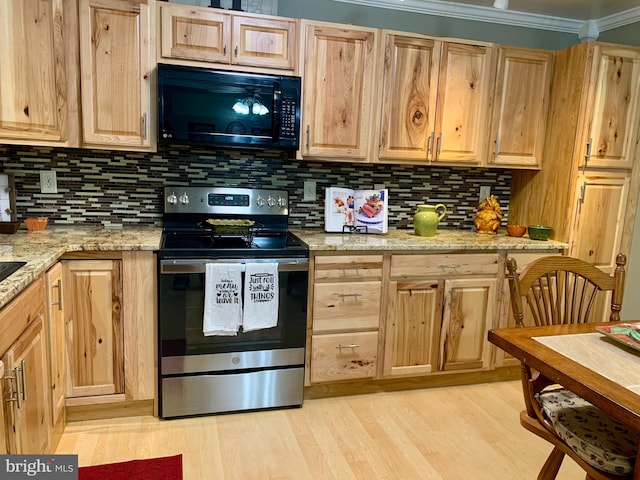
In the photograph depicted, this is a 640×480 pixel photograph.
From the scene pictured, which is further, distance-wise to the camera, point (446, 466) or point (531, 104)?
point (531, 104)

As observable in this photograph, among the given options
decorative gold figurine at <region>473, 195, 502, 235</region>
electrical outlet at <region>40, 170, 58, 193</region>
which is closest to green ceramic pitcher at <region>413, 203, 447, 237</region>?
decorative gold figurine at <region>473, 195, 502, 235</region>

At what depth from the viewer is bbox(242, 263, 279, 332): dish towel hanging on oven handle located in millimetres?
2248

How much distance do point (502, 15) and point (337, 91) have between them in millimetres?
1378

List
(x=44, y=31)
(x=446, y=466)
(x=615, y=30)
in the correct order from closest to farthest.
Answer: (x=446, y=466) < (x=44, y=31) < (x=615, y=30)

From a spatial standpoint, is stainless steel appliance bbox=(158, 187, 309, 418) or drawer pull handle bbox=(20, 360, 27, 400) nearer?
drawer pull handle bbox=(20, 360, 27, 400)

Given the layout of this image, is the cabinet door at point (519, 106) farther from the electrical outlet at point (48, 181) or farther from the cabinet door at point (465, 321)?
the electrical outlet at point (48, 181)

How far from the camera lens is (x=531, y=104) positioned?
2.88 metres

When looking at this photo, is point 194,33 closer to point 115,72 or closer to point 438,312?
point 115,72

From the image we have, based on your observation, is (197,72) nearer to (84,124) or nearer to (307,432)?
(84,124)

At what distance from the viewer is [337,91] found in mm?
2582

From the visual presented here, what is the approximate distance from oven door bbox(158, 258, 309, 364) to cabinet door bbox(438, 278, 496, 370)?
2.80 feet

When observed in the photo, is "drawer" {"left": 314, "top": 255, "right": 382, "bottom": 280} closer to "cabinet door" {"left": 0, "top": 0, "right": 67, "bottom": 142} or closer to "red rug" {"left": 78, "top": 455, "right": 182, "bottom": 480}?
"red rug" {"left": 78, "top": 455, "right": 182, "bottom": 480}

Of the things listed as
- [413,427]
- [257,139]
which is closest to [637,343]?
[413,427]

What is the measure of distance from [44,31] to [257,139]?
43.2 inches
